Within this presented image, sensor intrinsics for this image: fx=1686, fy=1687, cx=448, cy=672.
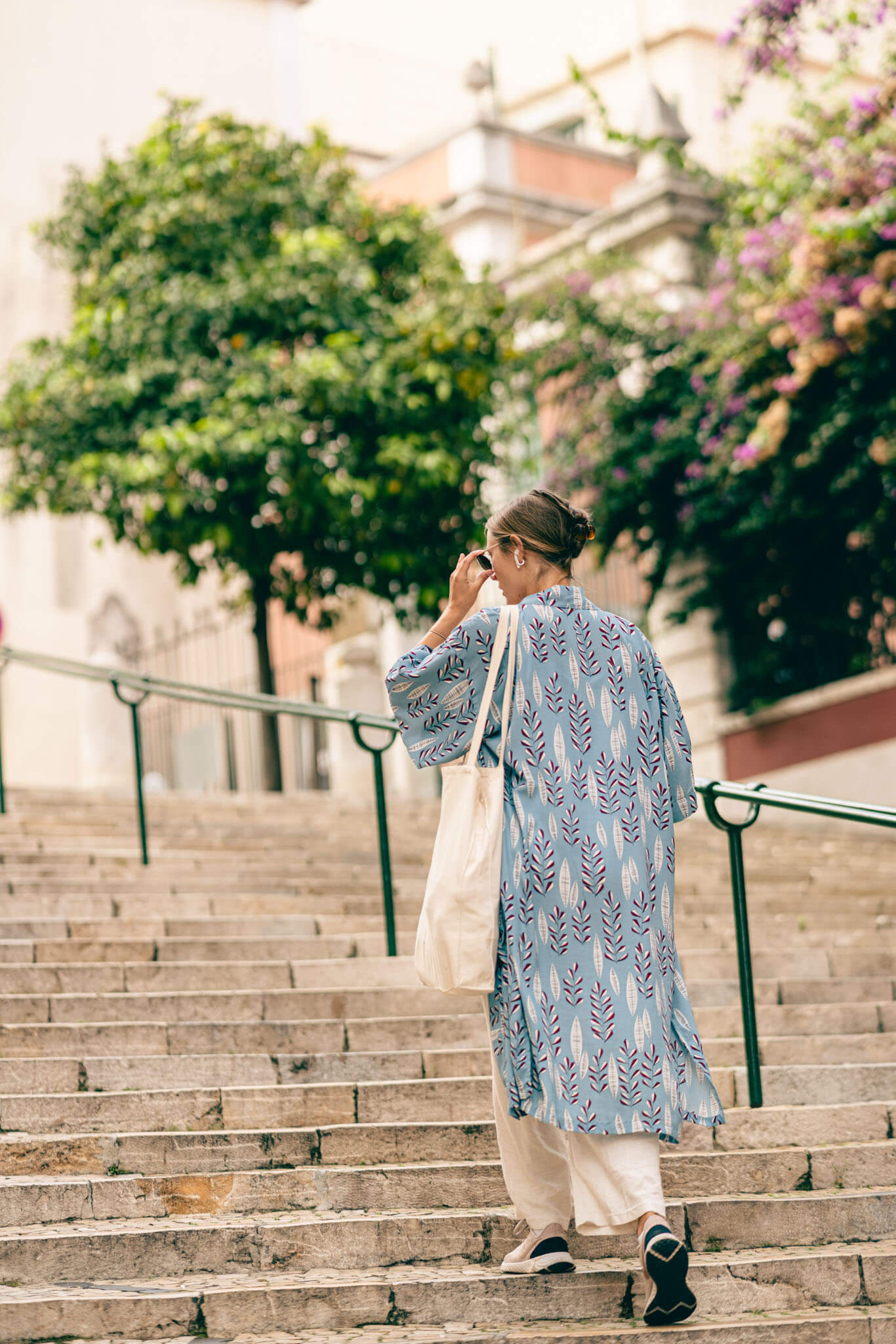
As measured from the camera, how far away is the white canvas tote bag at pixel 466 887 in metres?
3.24

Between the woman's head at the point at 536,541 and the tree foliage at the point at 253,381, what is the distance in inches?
307

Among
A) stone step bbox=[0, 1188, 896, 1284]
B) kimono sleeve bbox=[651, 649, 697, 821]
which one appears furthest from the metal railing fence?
kimono sleeve bbox=[651, 649, 697, 821]

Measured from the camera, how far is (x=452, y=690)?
3.37 m

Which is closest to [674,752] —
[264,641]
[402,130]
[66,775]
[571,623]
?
[571,623]

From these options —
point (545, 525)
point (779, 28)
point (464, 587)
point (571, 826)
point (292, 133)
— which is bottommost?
point (571, 826)

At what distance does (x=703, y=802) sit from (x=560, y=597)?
1741 millimetres

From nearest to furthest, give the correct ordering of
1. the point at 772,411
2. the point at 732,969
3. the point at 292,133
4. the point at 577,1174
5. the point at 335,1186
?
the point at 577,1174 < the point at 335,1186 < the point at 732,969 < the point at 772,411 < the point at 292,133

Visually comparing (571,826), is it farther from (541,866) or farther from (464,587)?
(464,587)

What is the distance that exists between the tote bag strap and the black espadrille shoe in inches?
37.2

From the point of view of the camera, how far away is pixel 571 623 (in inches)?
134

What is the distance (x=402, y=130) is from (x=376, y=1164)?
2074cm

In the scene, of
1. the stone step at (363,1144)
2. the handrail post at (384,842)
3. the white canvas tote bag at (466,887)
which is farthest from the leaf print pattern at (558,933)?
the handrail post at (384,842)

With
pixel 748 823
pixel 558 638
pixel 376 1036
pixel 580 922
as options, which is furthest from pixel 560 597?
pixel 376 1036

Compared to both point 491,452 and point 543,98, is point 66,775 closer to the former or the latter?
point 491,452
